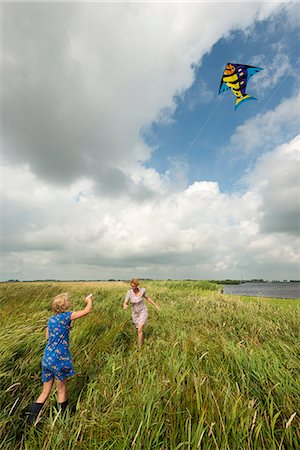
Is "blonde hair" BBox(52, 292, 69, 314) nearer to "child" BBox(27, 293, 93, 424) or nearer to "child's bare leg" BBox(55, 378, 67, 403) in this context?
"child" BBox(27, 293, 93, 424)

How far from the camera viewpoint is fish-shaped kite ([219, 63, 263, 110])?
28.0ft

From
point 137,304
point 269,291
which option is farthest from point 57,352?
point 269,291

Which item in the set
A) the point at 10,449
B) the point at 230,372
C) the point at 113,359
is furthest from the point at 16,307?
the point at 230,372

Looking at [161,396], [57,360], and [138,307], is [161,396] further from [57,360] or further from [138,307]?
[138,307]

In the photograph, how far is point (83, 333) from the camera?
624cm

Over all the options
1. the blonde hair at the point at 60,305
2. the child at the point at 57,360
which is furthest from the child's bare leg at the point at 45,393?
the blonde hair at the point at 60,305

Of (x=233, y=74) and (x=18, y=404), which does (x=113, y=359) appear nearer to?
(x=18, y=404)


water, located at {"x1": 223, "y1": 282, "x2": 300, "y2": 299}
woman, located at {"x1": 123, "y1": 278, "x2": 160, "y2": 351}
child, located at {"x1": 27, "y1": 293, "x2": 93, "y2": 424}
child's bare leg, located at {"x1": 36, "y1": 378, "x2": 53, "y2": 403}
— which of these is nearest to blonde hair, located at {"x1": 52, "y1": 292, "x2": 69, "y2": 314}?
child, located at {"x1": 27, "y1": 293, "x2": 93, "y2": 424}

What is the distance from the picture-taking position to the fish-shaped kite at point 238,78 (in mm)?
8523

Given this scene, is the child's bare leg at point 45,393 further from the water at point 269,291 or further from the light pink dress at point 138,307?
the water at point 269,291

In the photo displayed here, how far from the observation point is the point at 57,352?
12.4 feet

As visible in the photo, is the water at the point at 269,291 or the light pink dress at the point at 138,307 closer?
the light pink dress at the point at 138,307

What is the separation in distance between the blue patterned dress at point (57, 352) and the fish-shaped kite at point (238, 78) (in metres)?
8.12

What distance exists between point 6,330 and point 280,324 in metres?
6.33
